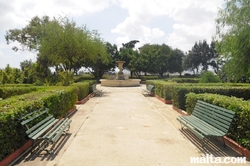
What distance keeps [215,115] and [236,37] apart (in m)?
7.53

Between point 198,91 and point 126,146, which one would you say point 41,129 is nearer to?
point 126,146

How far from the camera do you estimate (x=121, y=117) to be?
8.04 m

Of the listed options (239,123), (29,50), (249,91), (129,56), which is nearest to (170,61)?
(129,56)

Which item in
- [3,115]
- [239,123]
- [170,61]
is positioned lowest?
[239,123]

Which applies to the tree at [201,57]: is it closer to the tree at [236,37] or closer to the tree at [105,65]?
the tree at [105,65]

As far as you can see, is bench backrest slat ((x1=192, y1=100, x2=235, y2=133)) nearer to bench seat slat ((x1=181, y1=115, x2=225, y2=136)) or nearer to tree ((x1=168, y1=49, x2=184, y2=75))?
bench seat slat ((x1=181, y1=115, x2=225, y2=136))

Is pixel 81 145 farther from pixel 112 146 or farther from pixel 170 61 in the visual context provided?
pixel 170 61

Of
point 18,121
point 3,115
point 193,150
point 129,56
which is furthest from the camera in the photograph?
point 129,56

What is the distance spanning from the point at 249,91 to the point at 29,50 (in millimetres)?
30722

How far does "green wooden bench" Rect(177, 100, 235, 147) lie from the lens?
4.56 m

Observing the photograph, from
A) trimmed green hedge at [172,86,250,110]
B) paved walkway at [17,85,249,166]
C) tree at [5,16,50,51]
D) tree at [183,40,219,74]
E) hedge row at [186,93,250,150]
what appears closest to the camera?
paved walkway at [17,85,249,166]

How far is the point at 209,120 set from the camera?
5.41 m

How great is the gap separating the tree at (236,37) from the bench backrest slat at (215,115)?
6305 millimetres

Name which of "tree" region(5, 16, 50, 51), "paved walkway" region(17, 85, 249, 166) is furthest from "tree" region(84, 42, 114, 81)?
"paved walkway" region(17, 85, 249, 166)
